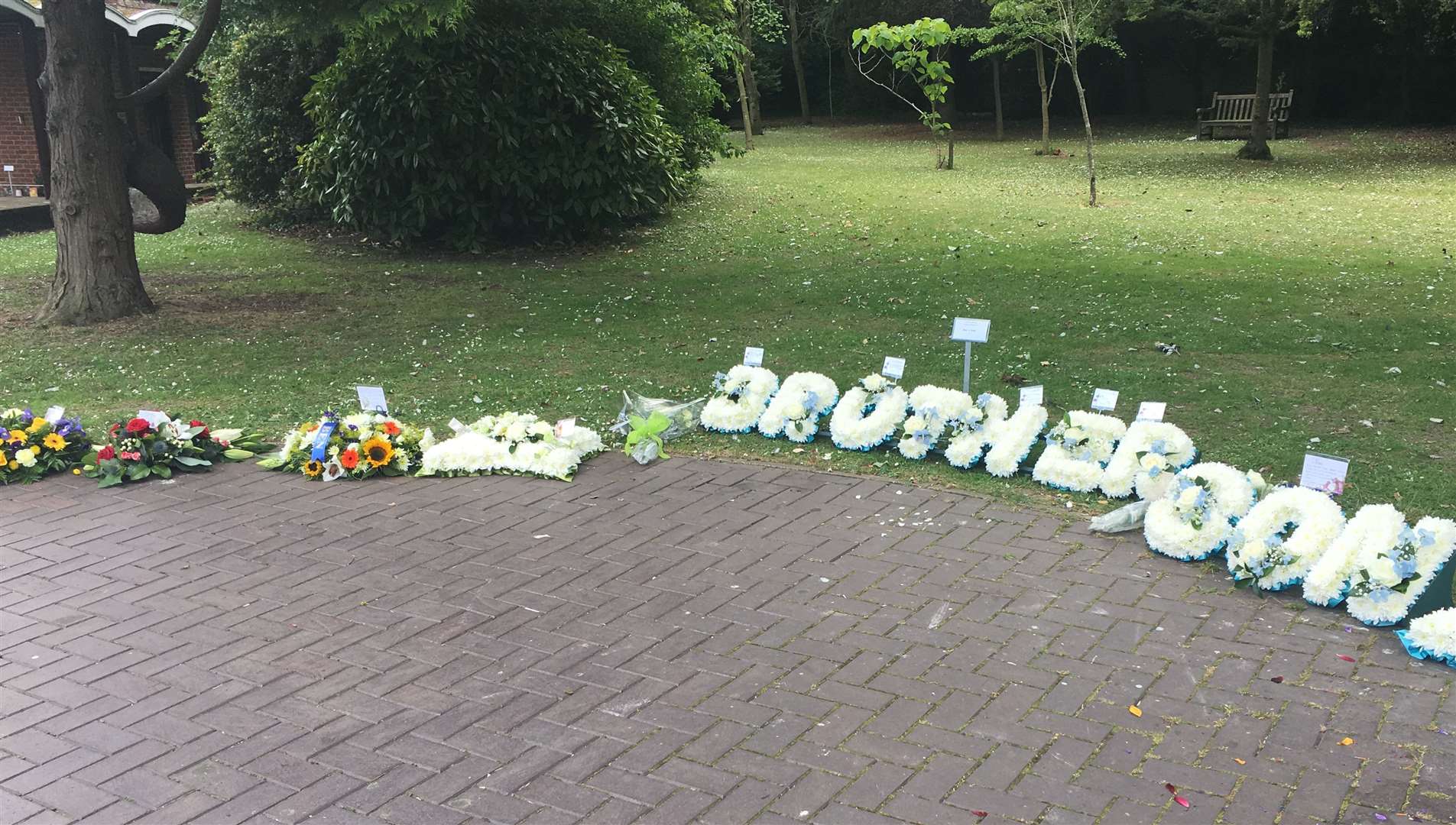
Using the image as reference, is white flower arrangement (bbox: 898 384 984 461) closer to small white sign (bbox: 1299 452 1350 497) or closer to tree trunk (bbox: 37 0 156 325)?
small white sign (bbox: 1299 452 1350 497)

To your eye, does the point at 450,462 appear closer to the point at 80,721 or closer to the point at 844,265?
the point at 80,721

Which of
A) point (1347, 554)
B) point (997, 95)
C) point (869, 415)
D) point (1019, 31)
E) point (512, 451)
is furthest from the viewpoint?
point (997, 95)

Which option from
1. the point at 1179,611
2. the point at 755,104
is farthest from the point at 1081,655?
the point at 755,104

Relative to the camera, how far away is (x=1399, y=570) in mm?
4398

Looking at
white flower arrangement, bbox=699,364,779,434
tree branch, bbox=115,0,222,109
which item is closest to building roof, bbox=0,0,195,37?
tree branch, bbox=115,0,222,109

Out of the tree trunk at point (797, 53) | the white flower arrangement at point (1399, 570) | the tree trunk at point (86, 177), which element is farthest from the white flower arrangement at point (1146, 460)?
the tree trunk at point (797, 53)

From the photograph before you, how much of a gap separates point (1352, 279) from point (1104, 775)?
337 inches

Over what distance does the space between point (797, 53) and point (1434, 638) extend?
3329 cm

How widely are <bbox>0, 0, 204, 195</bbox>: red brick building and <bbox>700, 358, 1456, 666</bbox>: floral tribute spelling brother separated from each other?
15.9m

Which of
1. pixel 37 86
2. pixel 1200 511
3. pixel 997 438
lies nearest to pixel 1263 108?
pixel 997 438

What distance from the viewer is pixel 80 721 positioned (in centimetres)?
400

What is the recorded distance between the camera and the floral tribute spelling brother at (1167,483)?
4.42 m

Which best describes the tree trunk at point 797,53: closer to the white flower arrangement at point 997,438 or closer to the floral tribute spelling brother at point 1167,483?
the floral tribute spelling brother at point 1167,483

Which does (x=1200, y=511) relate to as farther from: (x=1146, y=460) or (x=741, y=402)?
(x=741, y=402)
